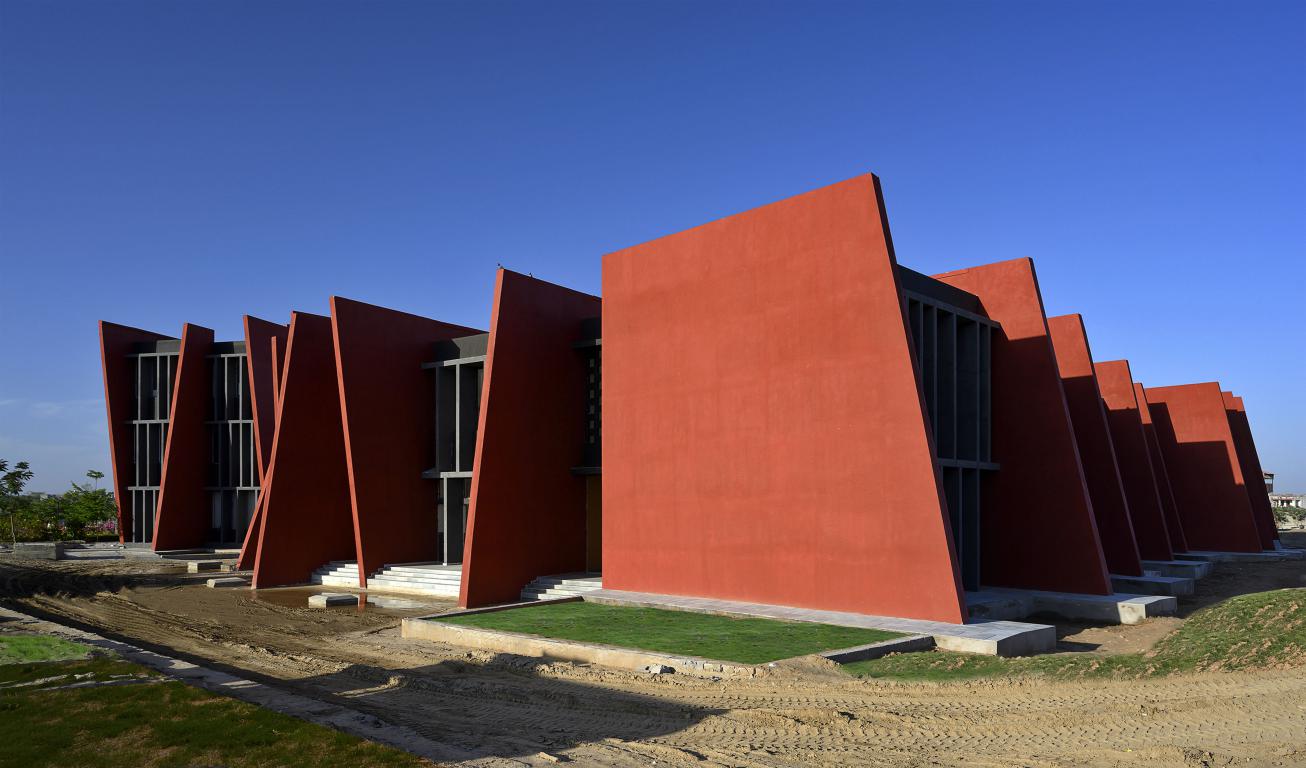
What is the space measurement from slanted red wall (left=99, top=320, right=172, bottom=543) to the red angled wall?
3891 centimetres

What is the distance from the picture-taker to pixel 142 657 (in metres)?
11.2

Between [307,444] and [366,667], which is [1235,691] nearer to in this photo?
[366,667]

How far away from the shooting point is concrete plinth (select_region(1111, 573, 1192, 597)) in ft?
63.4

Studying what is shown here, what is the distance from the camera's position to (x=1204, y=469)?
108 feet

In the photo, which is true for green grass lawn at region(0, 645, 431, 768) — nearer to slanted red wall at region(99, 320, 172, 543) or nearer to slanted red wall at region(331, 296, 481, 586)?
slanted red wall at region(331, 296, 481, 586)

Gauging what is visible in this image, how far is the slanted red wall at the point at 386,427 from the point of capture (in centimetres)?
2212

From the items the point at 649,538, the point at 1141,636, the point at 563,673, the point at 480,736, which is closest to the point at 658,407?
the point at 649,538

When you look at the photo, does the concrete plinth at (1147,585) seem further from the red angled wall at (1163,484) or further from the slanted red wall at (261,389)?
the slanted red wall at (261,389)

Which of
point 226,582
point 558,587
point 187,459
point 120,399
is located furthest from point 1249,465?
point 120,399

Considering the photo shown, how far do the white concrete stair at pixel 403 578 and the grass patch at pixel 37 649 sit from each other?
848 cm

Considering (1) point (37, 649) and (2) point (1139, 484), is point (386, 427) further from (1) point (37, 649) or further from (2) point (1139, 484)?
(2) point (1139, 484)

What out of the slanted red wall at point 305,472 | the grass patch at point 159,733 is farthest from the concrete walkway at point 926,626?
the slanted red wall at point 305,472

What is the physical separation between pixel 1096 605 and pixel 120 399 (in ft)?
122

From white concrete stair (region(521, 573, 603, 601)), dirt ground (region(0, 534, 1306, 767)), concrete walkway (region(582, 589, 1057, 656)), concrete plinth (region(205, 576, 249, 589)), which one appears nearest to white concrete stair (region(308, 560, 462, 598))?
white concrete stair (region(521, 573, 603, 601))
